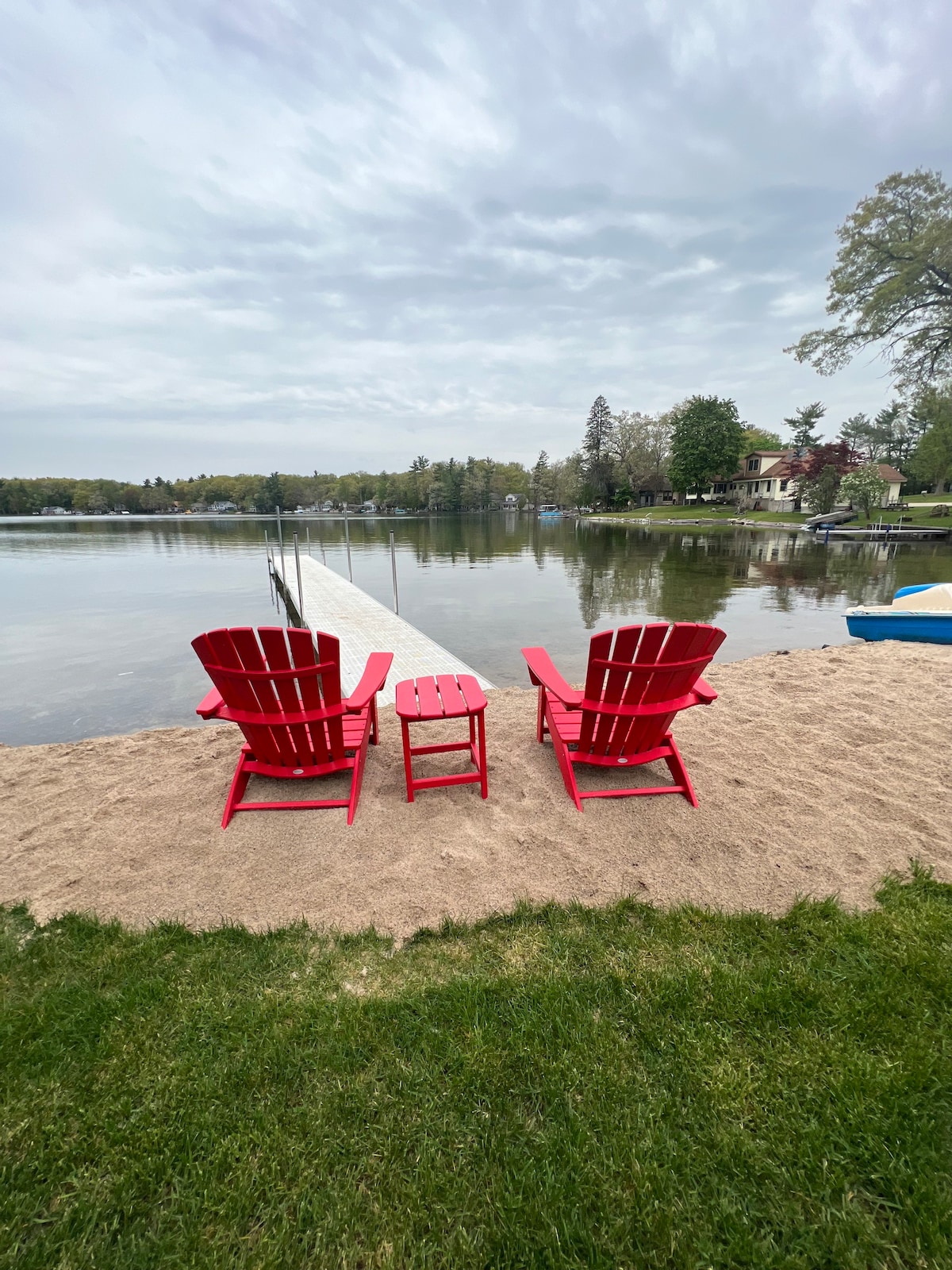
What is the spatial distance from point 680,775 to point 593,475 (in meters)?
78.3

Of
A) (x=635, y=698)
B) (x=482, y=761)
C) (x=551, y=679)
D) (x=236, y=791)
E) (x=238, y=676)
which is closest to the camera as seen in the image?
(x=238, y=676)

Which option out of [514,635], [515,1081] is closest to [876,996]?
[515,1081]

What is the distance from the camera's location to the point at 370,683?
12.7ft

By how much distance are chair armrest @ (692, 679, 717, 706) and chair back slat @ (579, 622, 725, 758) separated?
9cm

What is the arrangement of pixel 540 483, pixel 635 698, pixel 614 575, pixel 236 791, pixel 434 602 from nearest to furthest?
pixel 635 698
pixel 236 791
pixel 434 602
pixel 614 575
pixel 540 483

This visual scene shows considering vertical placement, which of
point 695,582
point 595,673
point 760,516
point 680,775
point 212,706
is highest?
point 595,673

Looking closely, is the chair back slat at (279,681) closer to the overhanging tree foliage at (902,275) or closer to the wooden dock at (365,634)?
the wooden dock at (365,634)

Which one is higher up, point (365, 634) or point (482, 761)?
point (482, 761)

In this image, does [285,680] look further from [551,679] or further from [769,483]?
[769,483]

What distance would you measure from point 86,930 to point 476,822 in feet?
6.60

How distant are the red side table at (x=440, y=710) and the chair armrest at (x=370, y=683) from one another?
200 mm

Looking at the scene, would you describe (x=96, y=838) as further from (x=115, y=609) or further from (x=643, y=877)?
(x=115, y=609)

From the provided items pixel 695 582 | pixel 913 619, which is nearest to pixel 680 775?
pixel 913 619

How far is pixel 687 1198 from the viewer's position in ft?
5.04
